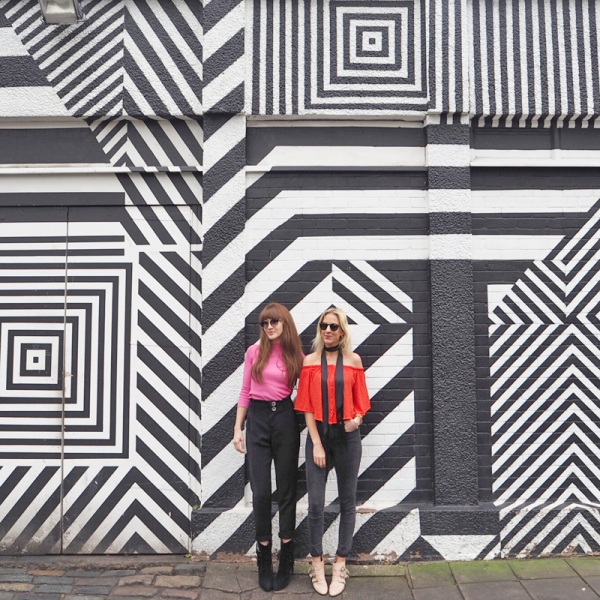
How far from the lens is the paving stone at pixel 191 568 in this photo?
4.38 m

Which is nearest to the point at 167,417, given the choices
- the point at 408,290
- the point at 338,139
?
the point at 408,290

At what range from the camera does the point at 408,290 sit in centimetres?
482

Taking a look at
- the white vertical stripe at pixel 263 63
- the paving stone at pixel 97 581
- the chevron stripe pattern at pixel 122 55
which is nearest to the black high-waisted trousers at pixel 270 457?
the paving stone at pixel 97 581

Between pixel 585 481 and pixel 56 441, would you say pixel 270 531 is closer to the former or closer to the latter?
pixel 56 441

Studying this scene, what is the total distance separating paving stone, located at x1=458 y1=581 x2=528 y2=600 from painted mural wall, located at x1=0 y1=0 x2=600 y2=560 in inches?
27.5

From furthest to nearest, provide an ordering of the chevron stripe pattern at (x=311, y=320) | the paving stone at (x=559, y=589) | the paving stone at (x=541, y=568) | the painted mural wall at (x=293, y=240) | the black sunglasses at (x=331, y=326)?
the painted mural wall at (x=293, y=240)
the chevron stripe pattern at (x=311, y=320)
the paving stone at (x=541, y=568)
the black sunglasses at (x=331, y=326)
the paving stone at (x=559, y=589)

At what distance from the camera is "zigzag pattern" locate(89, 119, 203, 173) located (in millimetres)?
4879

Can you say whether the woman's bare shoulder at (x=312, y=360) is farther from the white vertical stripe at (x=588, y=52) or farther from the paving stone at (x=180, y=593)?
the white vertical stripe at (x=588, y=52)

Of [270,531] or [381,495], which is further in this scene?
[381,495]

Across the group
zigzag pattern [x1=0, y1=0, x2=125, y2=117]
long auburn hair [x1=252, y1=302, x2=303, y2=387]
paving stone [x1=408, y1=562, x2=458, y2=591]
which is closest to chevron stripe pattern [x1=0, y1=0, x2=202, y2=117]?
zigzag pattern [x1=0, y1=0, x2=125, y2=117]

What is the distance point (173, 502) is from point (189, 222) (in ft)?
7.83

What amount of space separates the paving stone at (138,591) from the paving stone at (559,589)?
2739 mm

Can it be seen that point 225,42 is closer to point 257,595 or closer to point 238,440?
point 238,440

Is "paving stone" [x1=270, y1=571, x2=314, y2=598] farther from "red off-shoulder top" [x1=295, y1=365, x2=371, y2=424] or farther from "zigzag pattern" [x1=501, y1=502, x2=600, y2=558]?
"zigzag pattern" [x1=501, y1=502, x2=600, y2=558]
